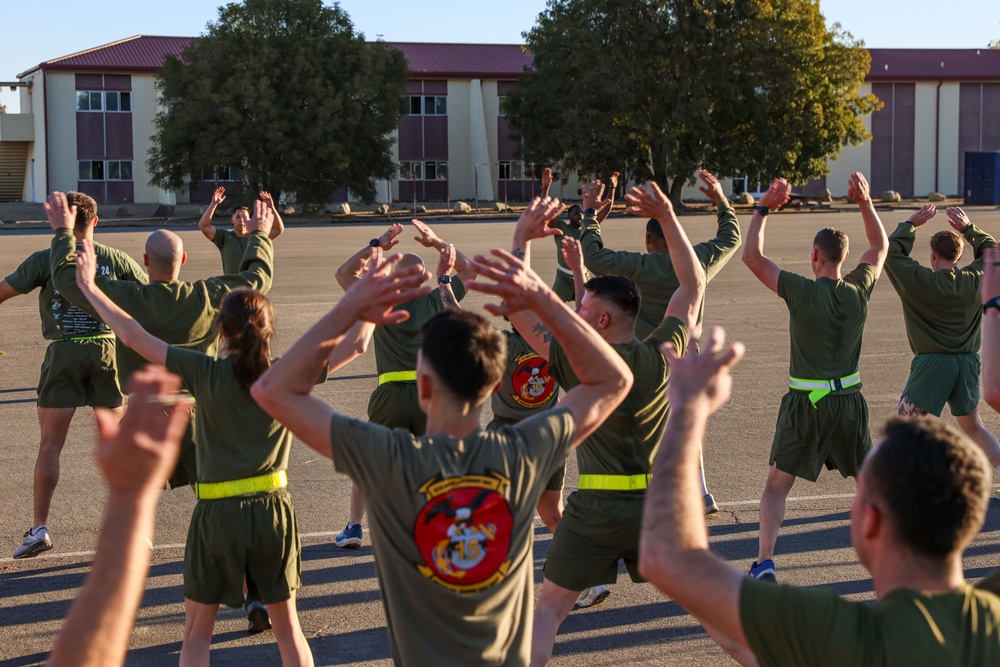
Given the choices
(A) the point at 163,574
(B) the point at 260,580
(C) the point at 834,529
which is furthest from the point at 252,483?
(C) the point at 834,529

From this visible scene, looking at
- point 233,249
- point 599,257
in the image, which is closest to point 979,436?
point 599,257

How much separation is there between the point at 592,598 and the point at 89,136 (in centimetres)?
6045

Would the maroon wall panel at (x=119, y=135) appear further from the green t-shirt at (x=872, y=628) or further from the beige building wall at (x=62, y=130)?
the green t-shirt at (x=872, y=628)

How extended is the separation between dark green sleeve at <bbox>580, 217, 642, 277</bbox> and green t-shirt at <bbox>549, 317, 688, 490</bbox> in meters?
2.61

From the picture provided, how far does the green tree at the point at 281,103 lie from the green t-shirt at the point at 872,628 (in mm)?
51751

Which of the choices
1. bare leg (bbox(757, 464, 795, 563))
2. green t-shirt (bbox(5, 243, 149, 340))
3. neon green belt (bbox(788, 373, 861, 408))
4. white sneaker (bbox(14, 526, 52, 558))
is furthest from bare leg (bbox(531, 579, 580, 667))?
green t-shirt (bbox(5, 243, 149, 340))

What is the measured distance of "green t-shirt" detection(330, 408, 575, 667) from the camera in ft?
10.7

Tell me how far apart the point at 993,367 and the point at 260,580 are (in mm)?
3116

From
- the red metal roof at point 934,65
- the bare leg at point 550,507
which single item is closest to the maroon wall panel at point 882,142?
the red metal roof at point 934,65

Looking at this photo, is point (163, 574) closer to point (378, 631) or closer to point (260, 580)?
point (378, 631)

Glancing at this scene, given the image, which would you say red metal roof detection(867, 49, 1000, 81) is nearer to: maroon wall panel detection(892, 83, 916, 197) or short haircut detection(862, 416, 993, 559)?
maroon wall panel detection(892, 83, 916, 197)

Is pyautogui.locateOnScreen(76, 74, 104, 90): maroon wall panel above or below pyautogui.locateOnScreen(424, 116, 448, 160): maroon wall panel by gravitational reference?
above

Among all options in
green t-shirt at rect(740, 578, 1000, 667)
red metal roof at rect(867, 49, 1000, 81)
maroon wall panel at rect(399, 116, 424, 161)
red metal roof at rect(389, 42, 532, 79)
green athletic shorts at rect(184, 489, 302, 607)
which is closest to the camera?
green t-shirt at rect(740, 578, 1000, 667)

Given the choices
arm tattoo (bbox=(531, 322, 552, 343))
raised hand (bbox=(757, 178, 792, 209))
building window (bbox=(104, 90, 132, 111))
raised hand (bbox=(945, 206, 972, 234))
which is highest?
building window (bbox=(104, 90, 132, 111))
